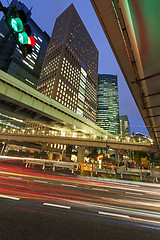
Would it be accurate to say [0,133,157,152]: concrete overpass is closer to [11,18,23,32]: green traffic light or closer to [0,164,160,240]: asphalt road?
[0,164,160,240]: asphalt road

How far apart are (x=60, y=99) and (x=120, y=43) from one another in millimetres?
79042

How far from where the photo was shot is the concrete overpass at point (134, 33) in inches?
127

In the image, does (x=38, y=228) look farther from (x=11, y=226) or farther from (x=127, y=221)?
(x=127, y=221)

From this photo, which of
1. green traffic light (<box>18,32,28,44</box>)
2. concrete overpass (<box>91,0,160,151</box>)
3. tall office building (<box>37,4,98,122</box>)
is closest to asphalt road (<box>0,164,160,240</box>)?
green traffic light (<box>18,32,28,44</box>)

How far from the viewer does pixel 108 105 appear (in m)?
172

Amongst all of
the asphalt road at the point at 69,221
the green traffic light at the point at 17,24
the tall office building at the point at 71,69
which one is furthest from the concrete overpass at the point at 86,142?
the tall office building at the point at 71,69

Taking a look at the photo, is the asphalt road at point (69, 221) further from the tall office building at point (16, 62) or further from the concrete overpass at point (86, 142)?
the tall office building at point (16, 62)

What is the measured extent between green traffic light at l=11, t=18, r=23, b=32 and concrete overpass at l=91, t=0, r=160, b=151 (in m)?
2.26

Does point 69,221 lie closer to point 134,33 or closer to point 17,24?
point 17,24

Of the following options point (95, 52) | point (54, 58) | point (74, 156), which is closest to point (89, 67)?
point (95, 52)

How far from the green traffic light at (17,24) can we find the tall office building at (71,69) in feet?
250

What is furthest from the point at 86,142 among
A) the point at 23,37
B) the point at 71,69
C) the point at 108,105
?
the point at 108,105

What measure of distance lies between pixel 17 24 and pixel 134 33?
3840 mm

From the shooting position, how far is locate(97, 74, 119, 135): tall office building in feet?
524
